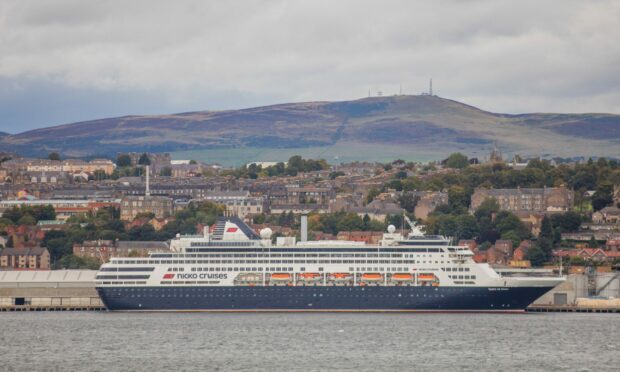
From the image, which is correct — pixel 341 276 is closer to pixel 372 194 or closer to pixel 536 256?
pixel 536 256

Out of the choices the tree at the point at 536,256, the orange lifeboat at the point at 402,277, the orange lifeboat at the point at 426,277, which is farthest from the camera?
the tree at the point at 536,256

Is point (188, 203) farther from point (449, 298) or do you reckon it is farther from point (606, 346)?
point (606, 346)

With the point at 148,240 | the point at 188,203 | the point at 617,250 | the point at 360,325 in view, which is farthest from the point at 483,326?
the point at 188,203

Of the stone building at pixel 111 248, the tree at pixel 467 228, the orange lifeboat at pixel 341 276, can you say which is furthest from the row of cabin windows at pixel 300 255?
the tree at pixel 467 228

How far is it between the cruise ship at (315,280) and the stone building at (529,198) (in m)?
53.8

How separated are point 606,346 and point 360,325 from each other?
43.3 ft

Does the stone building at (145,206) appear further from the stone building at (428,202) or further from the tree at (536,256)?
the tree at (536,256)

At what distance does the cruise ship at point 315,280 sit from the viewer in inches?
3521

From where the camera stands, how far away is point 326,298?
89500mm

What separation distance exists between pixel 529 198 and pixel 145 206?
33.7 meters

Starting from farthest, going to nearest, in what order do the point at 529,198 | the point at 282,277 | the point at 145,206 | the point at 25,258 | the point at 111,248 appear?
the point at 145,206, the point at 529,198, the point at 111,248, the point at 25,258, the point at 282,277

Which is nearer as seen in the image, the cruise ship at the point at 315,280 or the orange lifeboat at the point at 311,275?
the cruise ship at the point at 315,280

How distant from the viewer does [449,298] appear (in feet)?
293

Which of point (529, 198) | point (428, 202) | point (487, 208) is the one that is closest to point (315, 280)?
point (487, 208)
